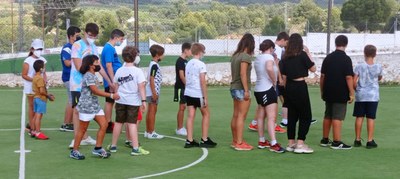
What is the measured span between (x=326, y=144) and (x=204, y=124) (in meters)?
2.00

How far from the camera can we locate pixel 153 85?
35.7 ft

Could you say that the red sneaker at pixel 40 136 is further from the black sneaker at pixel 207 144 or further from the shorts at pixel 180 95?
the black sneaker at pixel 207 144

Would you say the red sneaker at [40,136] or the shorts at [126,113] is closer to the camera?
the shorts at [126,113]

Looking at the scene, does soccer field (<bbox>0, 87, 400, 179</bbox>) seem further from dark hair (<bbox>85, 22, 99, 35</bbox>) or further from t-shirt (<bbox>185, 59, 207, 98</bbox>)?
dark hair (<bbox>85, 22, 99, 35</bbox>)

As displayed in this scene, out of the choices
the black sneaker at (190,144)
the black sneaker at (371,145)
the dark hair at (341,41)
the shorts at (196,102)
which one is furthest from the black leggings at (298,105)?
the black sneaker at (190,144)

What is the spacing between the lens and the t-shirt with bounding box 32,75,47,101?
11148mm

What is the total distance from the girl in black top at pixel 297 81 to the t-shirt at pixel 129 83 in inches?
83.9

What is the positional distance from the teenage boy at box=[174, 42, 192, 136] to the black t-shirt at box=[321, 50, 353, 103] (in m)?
2.38

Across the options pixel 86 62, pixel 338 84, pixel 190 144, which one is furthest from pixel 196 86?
pixel 338 84

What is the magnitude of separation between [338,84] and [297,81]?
774mm

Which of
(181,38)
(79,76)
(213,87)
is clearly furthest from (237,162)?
(181,38)

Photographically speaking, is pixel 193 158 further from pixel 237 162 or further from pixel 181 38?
pixel 181 38

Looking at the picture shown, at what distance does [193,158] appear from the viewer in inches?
372

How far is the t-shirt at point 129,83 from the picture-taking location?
9422 mm
